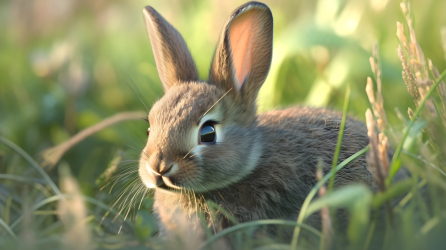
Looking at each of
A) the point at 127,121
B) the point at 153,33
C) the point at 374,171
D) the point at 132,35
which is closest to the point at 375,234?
the point at 374,171

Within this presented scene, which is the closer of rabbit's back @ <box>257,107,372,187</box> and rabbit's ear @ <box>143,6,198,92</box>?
rabbit's back @ <box>257,107,372,187</box>

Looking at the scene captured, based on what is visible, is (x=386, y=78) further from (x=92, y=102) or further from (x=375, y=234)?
(x=92, y=102)

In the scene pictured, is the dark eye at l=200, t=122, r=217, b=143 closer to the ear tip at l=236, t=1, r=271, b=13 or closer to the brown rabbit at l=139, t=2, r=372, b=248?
the brown rabbit at l=139, t=2, r=372, b=248

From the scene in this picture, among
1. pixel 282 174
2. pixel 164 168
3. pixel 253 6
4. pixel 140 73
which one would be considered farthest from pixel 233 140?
pixel 140 73

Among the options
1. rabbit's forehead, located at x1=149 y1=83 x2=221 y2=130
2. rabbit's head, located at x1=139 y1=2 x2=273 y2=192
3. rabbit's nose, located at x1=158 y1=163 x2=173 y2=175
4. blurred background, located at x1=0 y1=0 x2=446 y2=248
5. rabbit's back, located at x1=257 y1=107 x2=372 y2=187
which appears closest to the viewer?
rabbit's nose, located at x1=158 y1=163 x2=173 y2=175

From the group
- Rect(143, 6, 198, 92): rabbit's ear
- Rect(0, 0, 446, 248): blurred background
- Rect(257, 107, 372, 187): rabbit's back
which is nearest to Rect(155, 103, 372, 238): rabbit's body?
Rect(257, 107, 372, 187): rabbit's back

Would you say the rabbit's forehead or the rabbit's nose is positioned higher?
the rabbit's forehead

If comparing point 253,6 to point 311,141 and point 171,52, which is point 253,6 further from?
point 311,141

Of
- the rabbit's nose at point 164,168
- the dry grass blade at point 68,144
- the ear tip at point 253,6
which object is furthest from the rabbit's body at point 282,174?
the dry grass blade at point 68,144

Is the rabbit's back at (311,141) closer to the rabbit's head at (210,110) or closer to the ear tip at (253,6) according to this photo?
the rabbit's head at (210,110)
